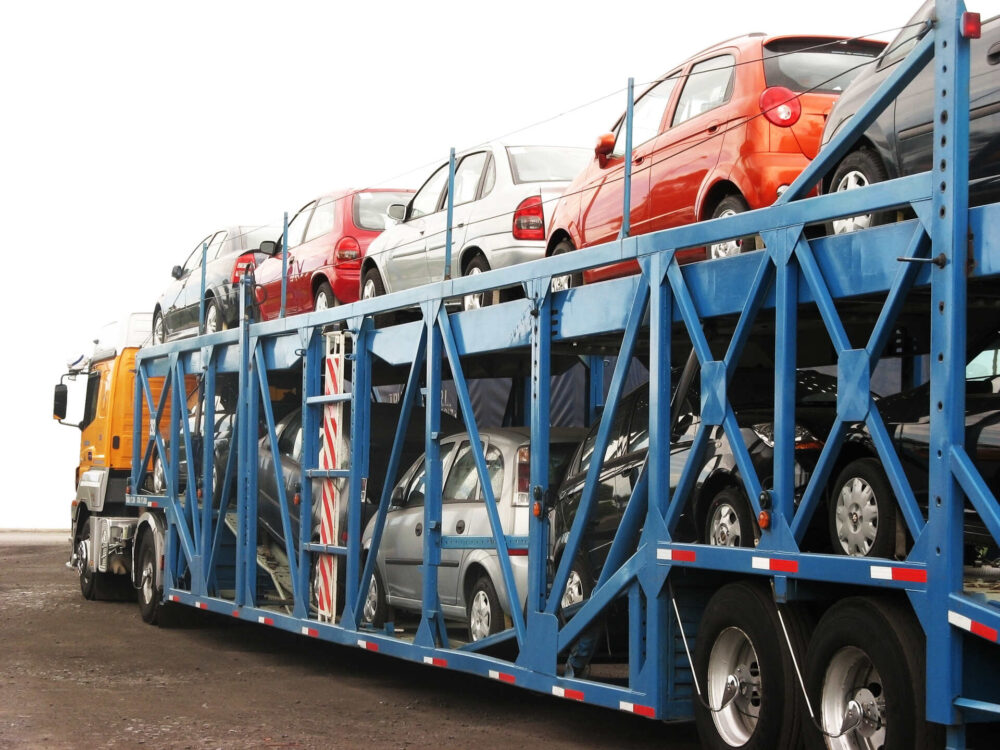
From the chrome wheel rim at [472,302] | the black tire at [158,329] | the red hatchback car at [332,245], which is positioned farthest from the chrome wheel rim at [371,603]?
the black tire at [158,329]

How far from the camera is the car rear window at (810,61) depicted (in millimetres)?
8445

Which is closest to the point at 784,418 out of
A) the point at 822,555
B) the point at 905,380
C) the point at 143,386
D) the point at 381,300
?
the point at 822,555

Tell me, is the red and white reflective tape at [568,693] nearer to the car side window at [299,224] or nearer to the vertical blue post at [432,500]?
the vertical blue post at [432,500]

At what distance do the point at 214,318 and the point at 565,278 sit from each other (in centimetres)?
797

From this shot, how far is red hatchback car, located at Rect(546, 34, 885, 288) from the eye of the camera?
8.11 metres

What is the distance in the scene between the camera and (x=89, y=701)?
32.9 feet

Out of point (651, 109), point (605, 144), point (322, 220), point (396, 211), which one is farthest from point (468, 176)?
point (322, 220)

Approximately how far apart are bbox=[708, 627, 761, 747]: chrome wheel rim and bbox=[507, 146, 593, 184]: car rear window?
524cm

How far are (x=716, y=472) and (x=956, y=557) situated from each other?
1.94 metres

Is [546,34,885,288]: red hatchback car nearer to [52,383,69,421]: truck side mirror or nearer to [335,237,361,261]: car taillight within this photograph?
[335,237,361,261]: car taillight

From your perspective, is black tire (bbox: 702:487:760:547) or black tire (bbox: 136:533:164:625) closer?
black tire (bbox: 702:487:760:547)

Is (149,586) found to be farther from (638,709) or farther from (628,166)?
(638,709)

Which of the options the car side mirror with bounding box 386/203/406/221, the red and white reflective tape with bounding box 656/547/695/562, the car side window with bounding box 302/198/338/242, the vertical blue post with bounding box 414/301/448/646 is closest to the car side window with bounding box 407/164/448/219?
the car side mirror with bounding box 386/203/406/221

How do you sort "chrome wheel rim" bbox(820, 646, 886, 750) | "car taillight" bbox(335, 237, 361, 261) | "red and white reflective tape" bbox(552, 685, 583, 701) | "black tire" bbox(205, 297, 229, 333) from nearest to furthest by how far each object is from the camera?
"chrome wheel rim" bbox(820, 646, 886, 750), "red and white reflective tape" bbox(552, 685, 583, 701), "car taillight" bbox(335, 237, 361, 261), "black tire" bbox(205, 297, 229, 333)
